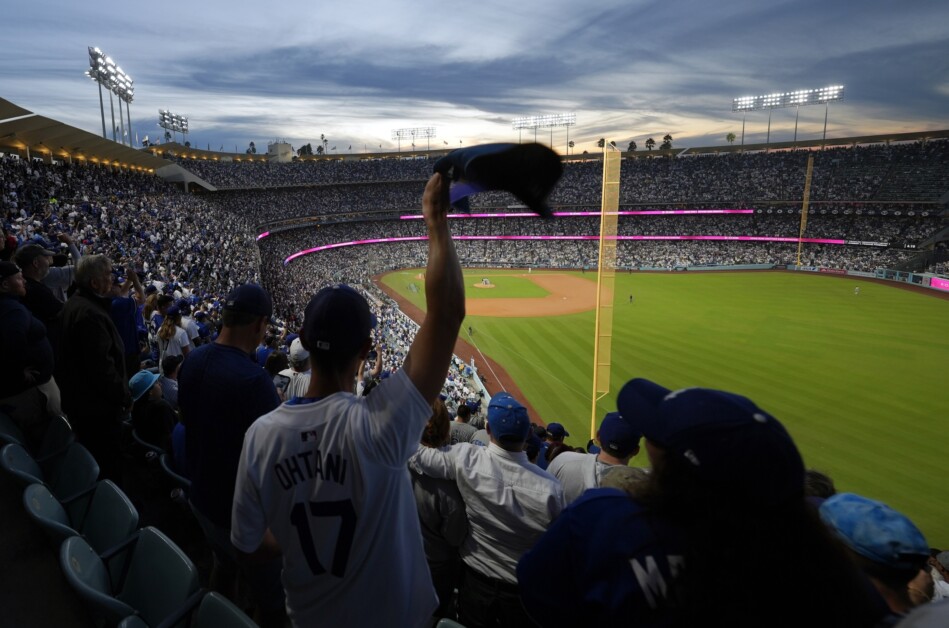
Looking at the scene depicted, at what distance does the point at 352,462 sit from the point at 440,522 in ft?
6.20

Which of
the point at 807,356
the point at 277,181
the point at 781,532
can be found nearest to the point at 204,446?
the point at 781,532

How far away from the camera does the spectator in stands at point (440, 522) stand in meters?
3.42

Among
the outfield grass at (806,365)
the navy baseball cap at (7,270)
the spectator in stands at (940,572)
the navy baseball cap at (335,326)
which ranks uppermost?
the navy baseball cap at (335,326)

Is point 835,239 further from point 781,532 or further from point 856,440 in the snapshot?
point 781,532

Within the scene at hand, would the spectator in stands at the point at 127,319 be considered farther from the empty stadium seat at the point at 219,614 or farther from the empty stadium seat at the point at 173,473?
the empty stadium seat at the point at 219,614

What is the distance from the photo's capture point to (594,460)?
3.86 meters

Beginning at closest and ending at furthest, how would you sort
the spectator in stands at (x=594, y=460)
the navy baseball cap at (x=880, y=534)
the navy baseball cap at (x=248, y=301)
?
the navy baseball cap at (x=880, y=534) → the navy baseball cap at (x=248, y=301) → the spectator in stands at (x=594, y=460)

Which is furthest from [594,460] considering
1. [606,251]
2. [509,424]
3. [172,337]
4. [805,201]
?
[805,201]

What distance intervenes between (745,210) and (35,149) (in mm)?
→ 69939

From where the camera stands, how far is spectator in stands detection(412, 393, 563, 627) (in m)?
3.07

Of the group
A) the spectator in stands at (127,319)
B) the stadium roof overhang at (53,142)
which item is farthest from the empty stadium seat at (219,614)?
the stadium roof overhang at (53,142)

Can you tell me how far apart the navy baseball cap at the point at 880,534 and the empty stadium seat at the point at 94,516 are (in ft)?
14.3

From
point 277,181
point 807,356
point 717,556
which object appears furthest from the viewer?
point 277,181

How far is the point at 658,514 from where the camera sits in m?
1.37
